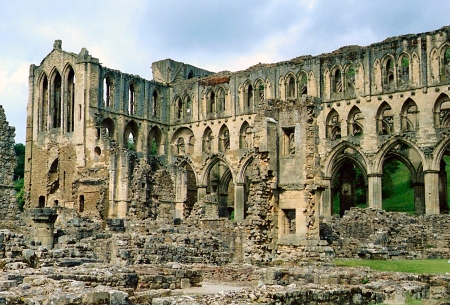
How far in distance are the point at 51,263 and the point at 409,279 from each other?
7114 millimetres

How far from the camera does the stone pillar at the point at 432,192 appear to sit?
34.7m

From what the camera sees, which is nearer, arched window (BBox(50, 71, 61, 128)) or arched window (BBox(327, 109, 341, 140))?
arched window (BBox(327, 109, 341, 140))

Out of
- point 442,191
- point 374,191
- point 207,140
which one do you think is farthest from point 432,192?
point 207,140

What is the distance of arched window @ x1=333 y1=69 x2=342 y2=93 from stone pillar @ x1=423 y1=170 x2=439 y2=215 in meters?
7.22

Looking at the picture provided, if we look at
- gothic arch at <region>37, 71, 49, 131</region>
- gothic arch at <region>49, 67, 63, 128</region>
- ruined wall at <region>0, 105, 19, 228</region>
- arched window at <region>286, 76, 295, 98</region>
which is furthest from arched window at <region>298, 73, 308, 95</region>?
ruined wall at <region>0, 105, 19, 228</region>

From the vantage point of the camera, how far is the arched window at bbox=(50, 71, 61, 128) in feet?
139

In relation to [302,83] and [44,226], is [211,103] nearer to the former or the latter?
[302,83]

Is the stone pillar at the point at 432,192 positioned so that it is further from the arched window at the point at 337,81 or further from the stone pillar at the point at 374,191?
the arched window at the point at 337,81

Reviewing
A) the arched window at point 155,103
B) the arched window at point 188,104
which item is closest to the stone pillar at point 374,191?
the arched window at point 188,104

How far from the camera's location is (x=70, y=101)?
137ft

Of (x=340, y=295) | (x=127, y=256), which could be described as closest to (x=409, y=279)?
(x=340, y=295)

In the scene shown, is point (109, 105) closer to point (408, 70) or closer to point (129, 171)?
point (129, 171)

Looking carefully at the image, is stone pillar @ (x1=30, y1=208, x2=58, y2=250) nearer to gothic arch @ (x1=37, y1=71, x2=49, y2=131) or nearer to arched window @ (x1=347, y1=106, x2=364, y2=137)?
arched window @ (x1=347, y1=106, x2=364, y2=137)

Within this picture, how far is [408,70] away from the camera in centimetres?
3797
